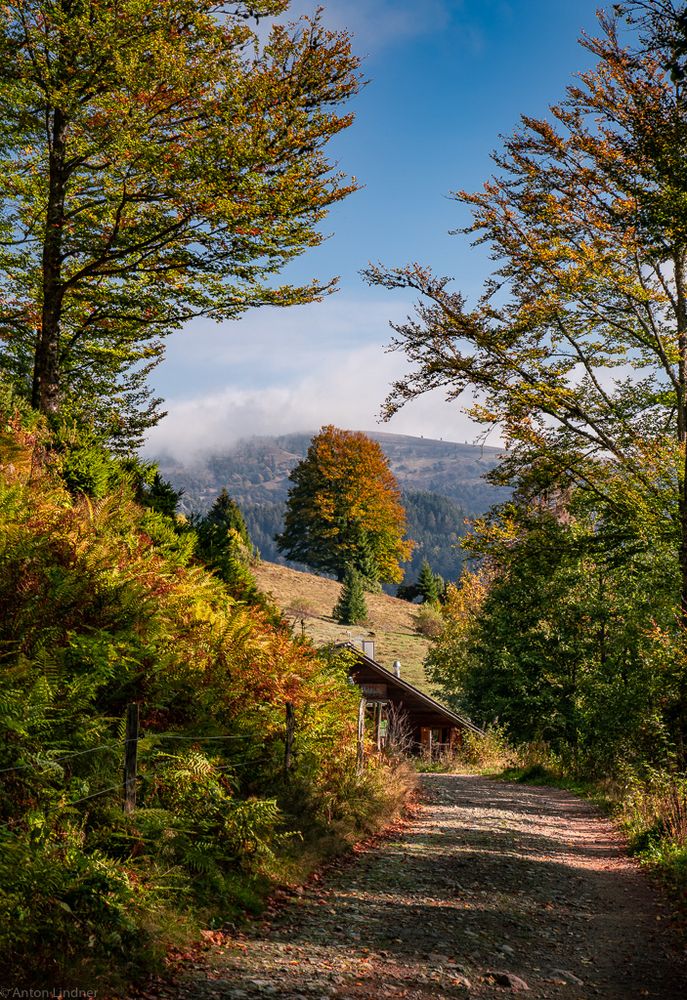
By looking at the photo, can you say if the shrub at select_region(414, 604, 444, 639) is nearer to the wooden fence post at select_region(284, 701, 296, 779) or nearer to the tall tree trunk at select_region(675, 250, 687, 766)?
the tall tree trunk at select_region(675, 250, 687, 766)

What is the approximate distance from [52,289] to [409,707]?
2779cm

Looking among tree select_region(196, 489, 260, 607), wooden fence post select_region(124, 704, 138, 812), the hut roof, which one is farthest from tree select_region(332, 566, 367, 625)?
wooden fence post select_region(124, 704, 138, 812)

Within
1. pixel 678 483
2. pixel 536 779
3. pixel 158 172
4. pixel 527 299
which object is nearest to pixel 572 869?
pixel 678 483

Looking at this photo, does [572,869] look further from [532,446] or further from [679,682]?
[532,446]

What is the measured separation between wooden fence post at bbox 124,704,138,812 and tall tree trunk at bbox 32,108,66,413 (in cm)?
916

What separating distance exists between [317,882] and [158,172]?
38.6 ft

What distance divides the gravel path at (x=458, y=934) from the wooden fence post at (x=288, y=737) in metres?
1.44

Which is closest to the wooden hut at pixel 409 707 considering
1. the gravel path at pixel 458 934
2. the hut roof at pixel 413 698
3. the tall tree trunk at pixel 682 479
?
the hut roof at pixel 413 698

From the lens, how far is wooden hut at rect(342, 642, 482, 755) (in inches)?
1353

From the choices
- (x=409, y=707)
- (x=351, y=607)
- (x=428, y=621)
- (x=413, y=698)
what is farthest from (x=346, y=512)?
(x=413, y=698)

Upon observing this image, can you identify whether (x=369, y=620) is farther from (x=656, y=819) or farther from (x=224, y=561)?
(x=656, y=819)

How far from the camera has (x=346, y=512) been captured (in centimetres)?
7706

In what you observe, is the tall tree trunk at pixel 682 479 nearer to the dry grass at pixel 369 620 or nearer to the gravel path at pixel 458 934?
the gravel path at pixel 458 934

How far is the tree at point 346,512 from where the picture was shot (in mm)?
76188
